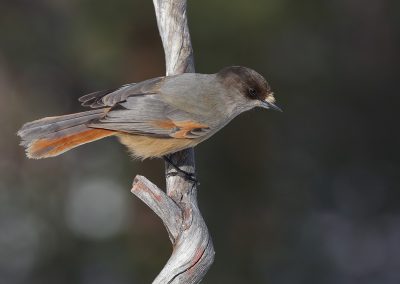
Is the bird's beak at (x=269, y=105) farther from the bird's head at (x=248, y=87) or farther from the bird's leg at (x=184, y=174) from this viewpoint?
the bird's leg at (x=184, y=174)

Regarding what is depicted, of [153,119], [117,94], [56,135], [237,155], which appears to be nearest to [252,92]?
[153,119]

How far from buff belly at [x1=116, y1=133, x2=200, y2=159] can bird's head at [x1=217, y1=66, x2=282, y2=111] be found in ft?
1.50

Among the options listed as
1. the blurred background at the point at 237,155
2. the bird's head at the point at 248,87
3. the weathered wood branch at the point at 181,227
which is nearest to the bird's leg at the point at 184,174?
the weathered wood branch at the point at 181,227

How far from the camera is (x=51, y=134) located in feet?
15.7

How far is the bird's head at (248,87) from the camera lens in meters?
5.09

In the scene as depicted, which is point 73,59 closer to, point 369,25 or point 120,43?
point 120,43

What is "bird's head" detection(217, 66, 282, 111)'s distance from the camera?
5.09 m

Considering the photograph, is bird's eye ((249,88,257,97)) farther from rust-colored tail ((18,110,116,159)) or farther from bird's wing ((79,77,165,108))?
rust-colored tail ((18,110,116,159))

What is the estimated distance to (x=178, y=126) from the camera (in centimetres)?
501

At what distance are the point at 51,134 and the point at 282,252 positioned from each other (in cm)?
395

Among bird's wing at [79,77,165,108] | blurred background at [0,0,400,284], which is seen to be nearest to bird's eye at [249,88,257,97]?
bird's wing at [79,77,165,108]

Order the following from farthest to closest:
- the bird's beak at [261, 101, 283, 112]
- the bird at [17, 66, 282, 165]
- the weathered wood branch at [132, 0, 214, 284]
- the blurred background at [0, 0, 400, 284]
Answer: the blurred background at [0, 0, 400, 284]
the bird's beak at [261, 101, 283, 112]
the bird at [17, 66, 282, 165]
the weathered wood branch at [132, 0, 214, 284]

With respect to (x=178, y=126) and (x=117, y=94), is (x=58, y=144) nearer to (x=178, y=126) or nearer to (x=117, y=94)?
(x=117, y=94)

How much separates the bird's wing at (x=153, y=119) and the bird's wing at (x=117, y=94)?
0.04 metres
